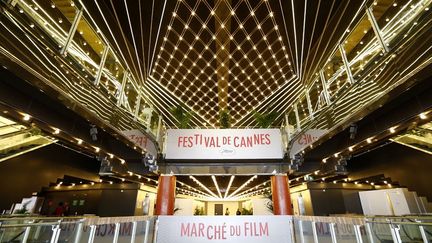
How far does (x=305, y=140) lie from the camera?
6.36 meters

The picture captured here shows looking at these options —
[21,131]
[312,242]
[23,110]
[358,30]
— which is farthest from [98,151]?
[358,30]

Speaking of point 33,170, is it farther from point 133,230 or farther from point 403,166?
point 403,166

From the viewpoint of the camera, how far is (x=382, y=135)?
15.5 feet

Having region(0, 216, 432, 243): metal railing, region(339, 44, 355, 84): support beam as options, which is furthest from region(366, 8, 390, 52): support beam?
region(0, 216, 432, 243): metal railing

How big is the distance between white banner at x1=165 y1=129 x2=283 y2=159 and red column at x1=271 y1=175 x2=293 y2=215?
Result: 0.78 meters

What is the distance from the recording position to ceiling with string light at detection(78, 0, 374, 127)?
963 cm

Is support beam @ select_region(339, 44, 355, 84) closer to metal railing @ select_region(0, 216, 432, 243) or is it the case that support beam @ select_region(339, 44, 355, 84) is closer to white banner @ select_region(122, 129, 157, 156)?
metal railing @ select_region(0, 216, 432, 243)

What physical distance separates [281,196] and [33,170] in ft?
27.1

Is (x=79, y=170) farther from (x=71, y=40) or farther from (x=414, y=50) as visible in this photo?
(x=414, y=50)

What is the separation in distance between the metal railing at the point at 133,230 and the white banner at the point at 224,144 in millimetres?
2405

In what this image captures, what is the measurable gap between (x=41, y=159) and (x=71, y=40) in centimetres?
613

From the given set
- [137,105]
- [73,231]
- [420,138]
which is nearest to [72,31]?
[137,105]

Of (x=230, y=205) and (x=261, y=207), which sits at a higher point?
(x=230, y=205)

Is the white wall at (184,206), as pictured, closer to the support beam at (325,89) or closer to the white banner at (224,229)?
the white banner at (224,229)
